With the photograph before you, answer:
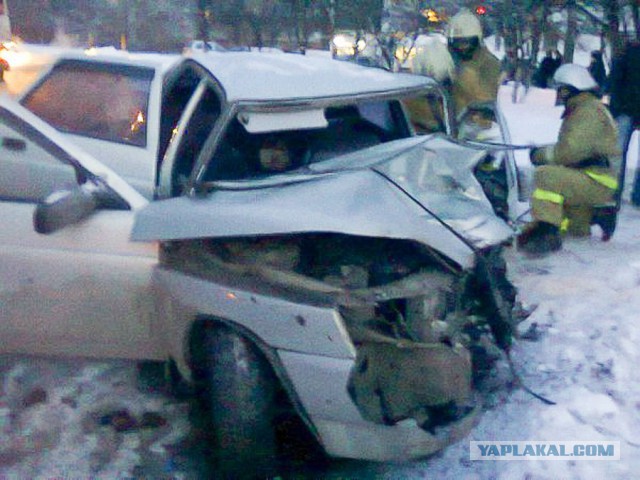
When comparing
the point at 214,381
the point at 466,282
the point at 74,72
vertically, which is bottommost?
the point at 214,381

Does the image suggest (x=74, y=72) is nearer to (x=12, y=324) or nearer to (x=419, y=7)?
(x=12, y=324)

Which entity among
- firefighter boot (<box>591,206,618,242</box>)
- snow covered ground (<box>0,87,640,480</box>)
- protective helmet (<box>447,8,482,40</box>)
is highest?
protective helmet (<box>447,8,482,40</box>)

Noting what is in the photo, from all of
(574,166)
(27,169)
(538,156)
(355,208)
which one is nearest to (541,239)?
(574,166)

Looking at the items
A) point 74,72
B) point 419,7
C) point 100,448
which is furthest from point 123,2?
point 100,448

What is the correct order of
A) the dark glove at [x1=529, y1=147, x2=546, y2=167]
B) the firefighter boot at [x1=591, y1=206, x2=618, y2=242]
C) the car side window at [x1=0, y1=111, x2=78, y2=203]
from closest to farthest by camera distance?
1. the car side window at [x1=0, y1=111, x2=78, y2=203]
2. the firefighter boot at [x1=591, y1=206, x2=618, y2=242]
3. the dark glove at [x1=529, y1=147, x2=546, y2=167]

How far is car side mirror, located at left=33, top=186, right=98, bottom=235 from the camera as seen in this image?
3172 millimetres

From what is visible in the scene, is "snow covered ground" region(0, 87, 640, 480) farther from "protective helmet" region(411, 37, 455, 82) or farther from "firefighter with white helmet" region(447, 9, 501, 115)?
"protective helmet" region(411, 37, 455, 82)

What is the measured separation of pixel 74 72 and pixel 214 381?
101 inches

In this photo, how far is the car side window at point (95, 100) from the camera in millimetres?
4422

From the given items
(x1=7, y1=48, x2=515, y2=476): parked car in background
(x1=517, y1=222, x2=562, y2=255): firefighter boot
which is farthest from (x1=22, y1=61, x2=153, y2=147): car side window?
(x1=517, y1=222, x2=562, y2=255): firefighter boot

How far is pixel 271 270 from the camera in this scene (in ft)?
10.1

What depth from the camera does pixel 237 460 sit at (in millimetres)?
3051

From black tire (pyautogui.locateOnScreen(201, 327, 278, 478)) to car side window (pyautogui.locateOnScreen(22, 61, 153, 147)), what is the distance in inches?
69.4

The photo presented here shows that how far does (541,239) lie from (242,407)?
370cm
